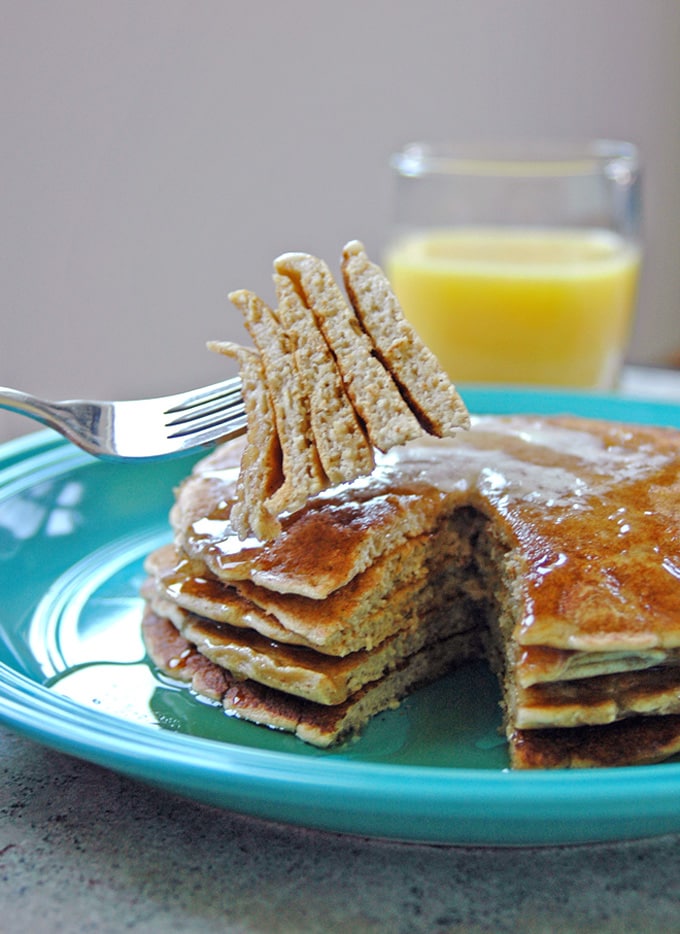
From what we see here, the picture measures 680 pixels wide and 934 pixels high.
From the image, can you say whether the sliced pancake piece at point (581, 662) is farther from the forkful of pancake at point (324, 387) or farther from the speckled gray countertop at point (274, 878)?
the forkful of pancake at point (324, 387)

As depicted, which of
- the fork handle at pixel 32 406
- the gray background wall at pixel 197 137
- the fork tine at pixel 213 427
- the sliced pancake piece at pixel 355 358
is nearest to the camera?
the sliced pancake piece at pixel 355 358

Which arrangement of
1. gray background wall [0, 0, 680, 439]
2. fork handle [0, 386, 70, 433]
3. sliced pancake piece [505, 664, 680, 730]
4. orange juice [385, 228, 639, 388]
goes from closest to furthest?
sliced pancake piece [505, 664, 680, 730]
fork handle [0, 386, 70, 433]
orange juice [385, 228, 639, 388]
gray background wall [0, 0, 680, 439]

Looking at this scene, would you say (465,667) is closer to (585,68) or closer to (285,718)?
(285,718)

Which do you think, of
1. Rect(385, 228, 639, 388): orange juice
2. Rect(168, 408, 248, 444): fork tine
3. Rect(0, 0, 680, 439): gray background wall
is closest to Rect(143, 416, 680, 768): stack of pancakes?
Rect(168, 408, 248, 444): fork tine

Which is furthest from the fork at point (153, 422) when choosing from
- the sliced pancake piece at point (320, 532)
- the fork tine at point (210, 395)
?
the sliced pancake piece at point (320, 532)

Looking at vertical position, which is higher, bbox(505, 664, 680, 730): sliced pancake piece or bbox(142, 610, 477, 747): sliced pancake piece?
bbox(505, 664, 680, 730): sliced pancake piece

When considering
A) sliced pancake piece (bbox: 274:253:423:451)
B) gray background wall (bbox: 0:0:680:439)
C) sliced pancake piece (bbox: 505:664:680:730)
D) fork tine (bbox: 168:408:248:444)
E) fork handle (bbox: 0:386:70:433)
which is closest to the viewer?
sliced pancake piece (bbox: 505:664:680:730)

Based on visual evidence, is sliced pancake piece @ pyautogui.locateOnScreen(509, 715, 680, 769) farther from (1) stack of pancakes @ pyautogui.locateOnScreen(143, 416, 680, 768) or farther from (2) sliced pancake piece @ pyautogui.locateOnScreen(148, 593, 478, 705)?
(2) sliced pancake piece @ pyautogui.locateOnScreen(148, 593, 478, 705)
